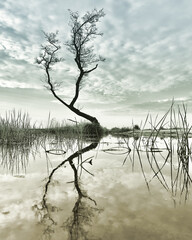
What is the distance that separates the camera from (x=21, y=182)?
141cm

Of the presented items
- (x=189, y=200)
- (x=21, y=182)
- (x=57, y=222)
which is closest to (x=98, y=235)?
(x=57, y=222)

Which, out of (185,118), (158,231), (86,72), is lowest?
(158,231)

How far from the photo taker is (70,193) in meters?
1.16

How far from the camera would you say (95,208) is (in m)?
0.94

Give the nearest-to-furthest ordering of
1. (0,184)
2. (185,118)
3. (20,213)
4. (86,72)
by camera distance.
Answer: (20,213)
(0,184)
(185,118)
(86,72)

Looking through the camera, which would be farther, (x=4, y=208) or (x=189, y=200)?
(x=189, y=200)

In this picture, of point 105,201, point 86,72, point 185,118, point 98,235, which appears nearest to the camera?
point 98,235

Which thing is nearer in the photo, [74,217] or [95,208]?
[74,217]

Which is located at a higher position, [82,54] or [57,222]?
[82,54]

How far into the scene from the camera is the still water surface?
0.72 m

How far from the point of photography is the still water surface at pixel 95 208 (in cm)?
72

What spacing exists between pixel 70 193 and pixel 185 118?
1.76m

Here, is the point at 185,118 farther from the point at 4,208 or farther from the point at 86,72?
the point at 86,72

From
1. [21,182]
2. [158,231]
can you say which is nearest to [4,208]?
[21,182]
